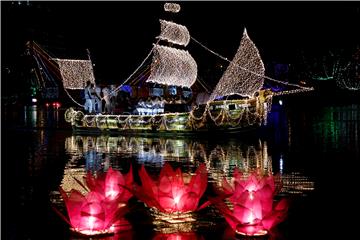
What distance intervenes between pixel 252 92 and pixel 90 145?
24.5 feet

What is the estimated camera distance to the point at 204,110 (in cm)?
2150

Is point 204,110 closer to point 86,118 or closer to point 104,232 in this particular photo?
point 86,118

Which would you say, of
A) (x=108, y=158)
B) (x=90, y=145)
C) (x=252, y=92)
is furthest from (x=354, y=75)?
(x=108, y=158)

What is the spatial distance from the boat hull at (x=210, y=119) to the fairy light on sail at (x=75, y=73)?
578 cm

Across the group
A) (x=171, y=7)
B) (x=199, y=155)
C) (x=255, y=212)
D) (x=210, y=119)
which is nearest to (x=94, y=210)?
(x=255, y=212)

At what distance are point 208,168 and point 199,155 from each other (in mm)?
2660

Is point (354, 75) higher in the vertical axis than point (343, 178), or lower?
higher

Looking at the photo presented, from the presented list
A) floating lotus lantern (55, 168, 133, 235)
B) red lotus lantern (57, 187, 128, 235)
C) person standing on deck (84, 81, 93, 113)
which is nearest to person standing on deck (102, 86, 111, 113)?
person standing on deck (84, 81, 93, 113)

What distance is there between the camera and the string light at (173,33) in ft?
87.8

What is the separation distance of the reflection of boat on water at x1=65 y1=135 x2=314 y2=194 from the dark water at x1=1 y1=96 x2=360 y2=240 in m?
0.02

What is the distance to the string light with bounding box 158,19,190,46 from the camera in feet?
87.8

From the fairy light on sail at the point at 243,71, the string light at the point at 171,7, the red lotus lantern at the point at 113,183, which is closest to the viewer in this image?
the red lotus lantern at the point at 113,183

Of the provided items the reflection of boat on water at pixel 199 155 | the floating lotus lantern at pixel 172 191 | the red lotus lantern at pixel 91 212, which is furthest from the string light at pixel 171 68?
the red lotus lantern at pixel 91 212

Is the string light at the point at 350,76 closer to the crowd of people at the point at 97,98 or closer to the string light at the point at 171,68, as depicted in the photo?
the string light at the point at 171,68
